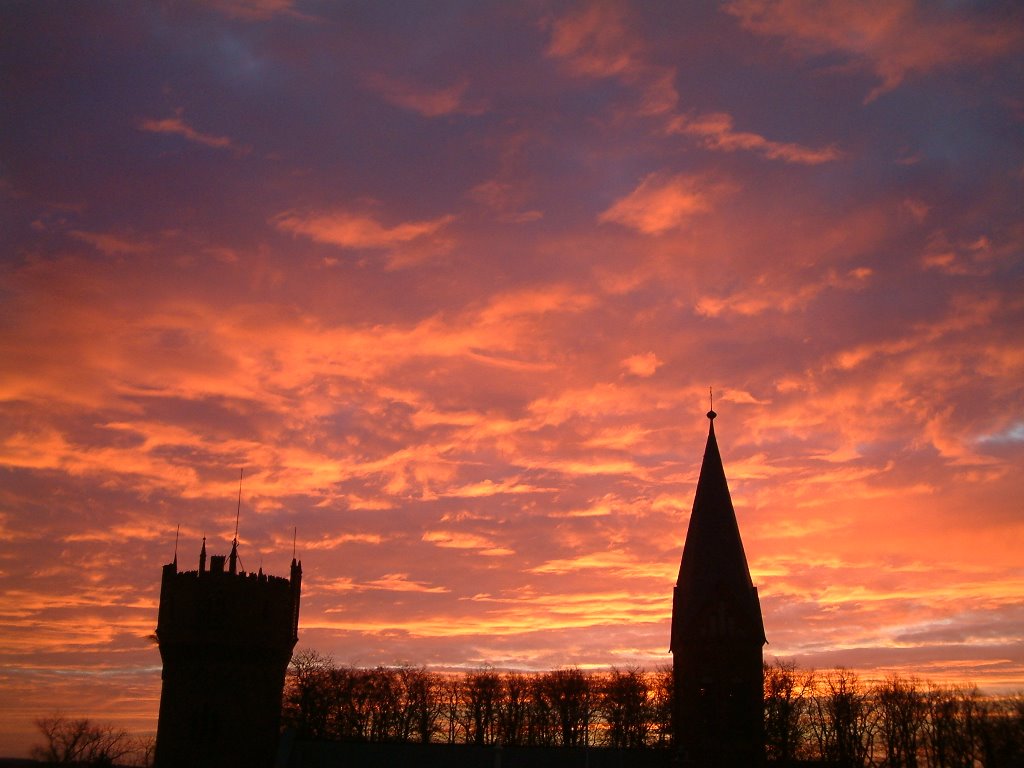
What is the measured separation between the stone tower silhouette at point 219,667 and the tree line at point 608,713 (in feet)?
117

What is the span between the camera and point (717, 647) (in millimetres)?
63594

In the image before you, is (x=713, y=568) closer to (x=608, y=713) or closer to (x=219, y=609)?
(x=219, y=609)

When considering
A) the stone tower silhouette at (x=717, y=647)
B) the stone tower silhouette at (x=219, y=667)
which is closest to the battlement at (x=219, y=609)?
the stone tower silhouette at (x=219, y=667)

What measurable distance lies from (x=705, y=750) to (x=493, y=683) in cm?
5667

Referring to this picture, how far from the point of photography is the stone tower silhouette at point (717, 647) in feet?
205

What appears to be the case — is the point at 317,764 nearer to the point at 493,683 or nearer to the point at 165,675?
the point at 165,675

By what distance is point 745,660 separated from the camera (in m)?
63.5

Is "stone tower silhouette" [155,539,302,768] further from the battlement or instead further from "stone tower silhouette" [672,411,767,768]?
"stone tower silhouette" [672,411,767,768]

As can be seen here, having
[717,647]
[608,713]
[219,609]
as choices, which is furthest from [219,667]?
[608,713]

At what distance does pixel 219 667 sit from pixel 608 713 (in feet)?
183

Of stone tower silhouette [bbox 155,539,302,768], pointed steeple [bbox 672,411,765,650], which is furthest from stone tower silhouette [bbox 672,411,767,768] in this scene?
stone tower silhouette [bbox 155,539,302,768]

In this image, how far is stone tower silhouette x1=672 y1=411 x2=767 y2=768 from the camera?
205 ft

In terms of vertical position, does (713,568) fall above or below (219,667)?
above

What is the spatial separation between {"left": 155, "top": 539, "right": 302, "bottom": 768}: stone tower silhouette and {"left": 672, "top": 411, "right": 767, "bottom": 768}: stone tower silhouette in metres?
22.6
